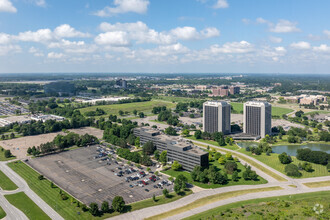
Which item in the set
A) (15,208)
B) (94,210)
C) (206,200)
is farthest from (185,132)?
(15,208)

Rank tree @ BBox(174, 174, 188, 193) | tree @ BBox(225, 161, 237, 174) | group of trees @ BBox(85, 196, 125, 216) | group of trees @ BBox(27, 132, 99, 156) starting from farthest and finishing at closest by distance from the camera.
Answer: group of trees @ BBox(27, 132, 99, 156) → tree @ BBox(225, 161, 237, 174) → tree @ BBox(174, 174, 188, 193) → group of trees @ BBox(85, 196, 125, 216)

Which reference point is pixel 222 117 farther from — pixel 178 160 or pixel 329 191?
pixel 329 191

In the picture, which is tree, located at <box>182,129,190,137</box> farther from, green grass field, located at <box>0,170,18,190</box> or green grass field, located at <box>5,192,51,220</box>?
green grass field, located at <box>5,192,51,220</box>

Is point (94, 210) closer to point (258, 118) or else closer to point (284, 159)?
point (284, 159)

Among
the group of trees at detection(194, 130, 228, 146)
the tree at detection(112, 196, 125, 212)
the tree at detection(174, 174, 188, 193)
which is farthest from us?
the group of trees at detection(194, 130, 228, 146)

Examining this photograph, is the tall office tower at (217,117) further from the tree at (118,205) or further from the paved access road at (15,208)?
the paved access road at (15,208)

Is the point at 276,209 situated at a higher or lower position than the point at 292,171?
lower

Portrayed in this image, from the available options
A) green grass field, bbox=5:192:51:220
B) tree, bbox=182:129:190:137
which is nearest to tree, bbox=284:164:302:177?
tree, bbox=182:129:190:137
